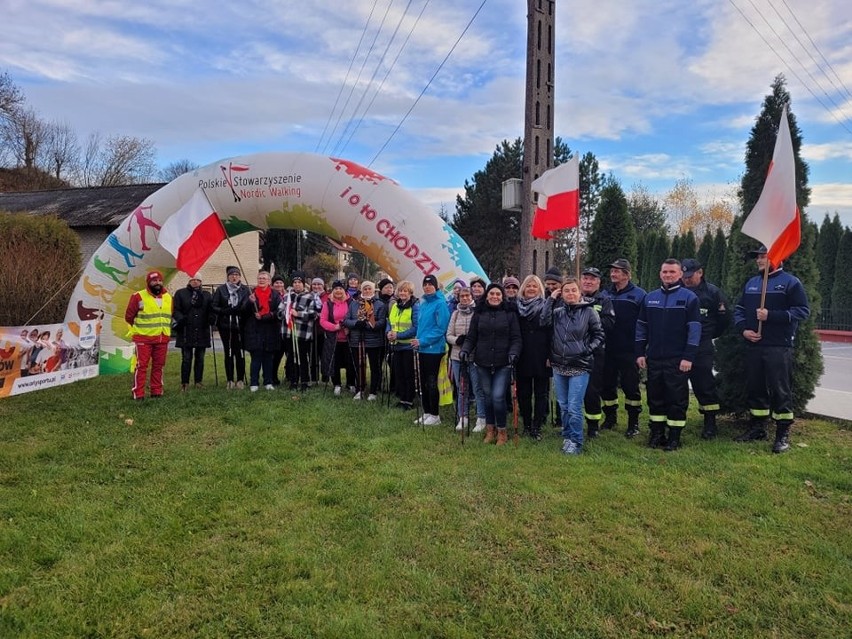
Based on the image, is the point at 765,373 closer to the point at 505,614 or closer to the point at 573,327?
the point at 573,327

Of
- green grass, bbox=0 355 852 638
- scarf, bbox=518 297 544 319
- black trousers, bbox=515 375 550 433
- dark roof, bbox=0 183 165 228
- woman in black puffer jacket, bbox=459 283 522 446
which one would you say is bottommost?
green grass, bbox=0 355 852 638

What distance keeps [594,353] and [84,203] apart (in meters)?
23.0

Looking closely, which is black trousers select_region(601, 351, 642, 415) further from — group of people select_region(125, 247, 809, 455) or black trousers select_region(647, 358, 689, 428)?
black trousers select_region(647, 358, 689, 428)

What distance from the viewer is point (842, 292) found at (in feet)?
71.0

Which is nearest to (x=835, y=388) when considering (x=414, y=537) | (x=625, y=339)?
(x=625, y=339)

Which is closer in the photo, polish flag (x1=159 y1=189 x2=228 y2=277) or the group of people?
the group of people

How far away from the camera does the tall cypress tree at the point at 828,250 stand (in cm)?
2219

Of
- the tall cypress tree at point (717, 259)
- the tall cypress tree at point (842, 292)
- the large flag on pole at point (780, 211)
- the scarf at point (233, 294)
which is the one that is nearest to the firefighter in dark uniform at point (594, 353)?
the large flag on pole at point (780, 211)

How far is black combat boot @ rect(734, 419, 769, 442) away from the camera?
5.95 meters

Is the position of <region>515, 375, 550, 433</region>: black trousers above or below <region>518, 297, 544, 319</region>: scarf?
below

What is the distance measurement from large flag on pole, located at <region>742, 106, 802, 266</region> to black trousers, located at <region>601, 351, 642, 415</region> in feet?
5.92

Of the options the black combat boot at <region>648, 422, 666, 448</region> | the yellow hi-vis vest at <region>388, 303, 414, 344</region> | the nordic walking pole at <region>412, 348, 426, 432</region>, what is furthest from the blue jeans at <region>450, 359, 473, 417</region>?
the black combat boot at <region>648, 422, 666, 448</region>

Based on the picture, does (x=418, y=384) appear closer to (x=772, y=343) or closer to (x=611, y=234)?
(x=772, y=343)

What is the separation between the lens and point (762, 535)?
12.2 feet
